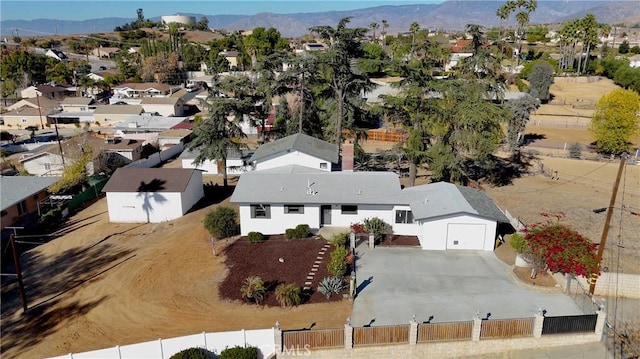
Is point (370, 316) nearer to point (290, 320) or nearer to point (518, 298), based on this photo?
point (290, 320)

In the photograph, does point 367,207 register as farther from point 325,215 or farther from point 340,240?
point 340,240

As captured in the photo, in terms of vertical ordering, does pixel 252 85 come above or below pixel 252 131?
above

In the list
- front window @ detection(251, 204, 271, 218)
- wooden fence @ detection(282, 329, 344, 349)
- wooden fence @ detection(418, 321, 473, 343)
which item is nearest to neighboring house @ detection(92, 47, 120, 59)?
front window @ detection(251, 204, 271, 218)

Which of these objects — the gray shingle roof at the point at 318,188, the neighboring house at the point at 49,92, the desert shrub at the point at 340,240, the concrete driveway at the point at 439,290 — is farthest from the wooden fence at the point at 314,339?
the neighboring house at the point at 49,92

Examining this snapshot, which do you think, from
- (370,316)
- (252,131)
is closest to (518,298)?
(370,316)

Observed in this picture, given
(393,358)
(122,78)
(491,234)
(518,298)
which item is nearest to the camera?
(393,358)

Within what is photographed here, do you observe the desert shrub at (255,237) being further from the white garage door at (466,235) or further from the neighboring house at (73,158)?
the neighboring house at (73,158)

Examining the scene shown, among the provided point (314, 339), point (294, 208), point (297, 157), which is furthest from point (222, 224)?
point (314, 339)
